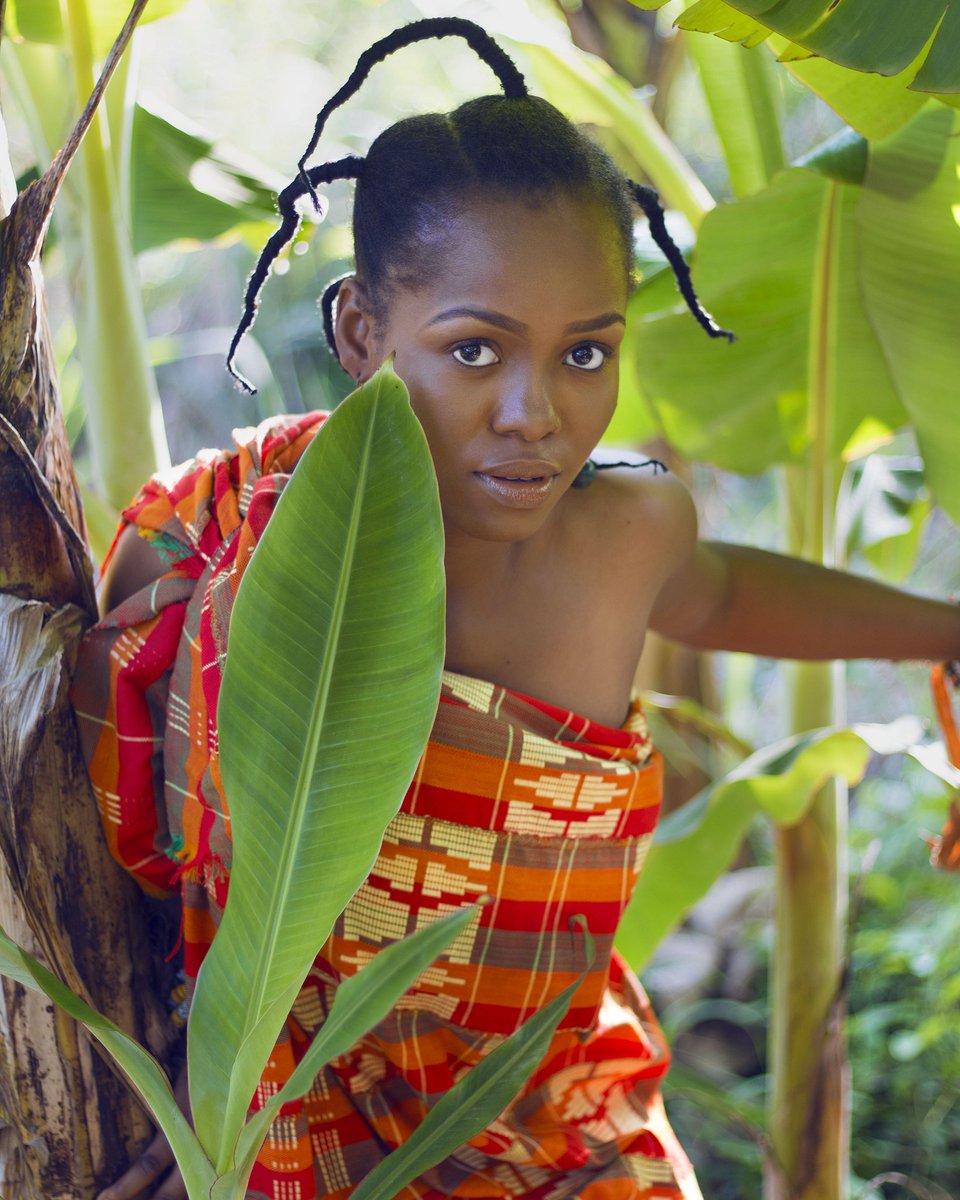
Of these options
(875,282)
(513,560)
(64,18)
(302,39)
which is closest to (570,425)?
(513,560)

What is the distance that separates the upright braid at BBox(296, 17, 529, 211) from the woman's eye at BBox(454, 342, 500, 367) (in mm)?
159

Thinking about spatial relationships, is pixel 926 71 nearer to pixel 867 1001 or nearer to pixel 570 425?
pixel 570 425

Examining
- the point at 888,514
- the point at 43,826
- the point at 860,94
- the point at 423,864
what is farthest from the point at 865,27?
the point at 888,514

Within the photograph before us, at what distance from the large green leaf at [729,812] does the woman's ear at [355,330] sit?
614 mm

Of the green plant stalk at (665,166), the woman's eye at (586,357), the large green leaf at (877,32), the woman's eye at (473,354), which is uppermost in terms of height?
the green plant stalk at (665,166)

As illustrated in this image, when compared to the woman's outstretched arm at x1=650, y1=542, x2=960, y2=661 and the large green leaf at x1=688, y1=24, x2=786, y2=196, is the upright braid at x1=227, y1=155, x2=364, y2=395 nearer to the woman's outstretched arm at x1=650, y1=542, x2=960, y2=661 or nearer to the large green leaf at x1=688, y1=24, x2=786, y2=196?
the woman's outstretched arm at x1=650, y1=542, x2=960, y2=661

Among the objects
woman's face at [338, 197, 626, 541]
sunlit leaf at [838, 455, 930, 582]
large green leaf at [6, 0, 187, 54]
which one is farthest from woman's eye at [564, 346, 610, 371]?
sunlit leaf at [838, 455, 930, 582]

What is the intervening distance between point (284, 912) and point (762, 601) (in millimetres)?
602

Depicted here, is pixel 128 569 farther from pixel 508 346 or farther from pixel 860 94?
pixel 860 94

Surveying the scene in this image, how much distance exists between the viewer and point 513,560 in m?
0.87

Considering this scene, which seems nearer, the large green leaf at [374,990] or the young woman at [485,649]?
the large green leaf at [374,990]

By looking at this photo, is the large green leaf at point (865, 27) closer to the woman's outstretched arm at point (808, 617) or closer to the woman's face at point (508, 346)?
the woman's face at point (508, 346)

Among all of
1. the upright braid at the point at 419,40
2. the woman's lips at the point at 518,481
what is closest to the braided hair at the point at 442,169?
the upright braid at the point at 419,40

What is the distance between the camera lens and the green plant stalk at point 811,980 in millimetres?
1347
